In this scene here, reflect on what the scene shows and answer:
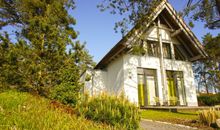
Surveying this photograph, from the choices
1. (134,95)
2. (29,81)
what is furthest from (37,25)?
(134,95)

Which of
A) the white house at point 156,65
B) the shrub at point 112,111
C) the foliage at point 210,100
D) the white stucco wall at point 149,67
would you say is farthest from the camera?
the foliage at point 210,100

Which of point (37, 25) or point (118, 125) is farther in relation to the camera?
point (37, 25)

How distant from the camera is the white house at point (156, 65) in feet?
53.0

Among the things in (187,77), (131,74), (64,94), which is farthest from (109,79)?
(64,94)

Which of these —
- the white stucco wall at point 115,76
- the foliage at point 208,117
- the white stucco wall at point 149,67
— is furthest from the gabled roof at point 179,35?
the foliage at point 208,117

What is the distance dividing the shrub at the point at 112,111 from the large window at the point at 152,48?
38.3 feet

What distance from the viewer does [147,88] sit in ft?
55.2

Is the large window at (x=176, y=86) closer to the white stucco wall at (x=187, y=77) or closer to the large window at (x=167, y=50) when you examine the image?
the white stucco wall at (x=187, y=77)

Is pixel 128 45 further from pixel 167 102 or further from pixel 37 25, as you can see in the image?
pixel 37 25

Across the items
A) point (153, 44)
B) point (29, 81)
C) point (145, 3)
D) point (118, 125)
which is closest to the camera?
point (118, 125)

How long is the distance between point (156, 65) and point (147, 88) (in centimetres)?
198

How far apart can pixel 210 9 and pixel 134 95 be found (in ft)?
24.7

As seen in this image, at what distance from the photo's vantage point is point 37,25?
9938 mm

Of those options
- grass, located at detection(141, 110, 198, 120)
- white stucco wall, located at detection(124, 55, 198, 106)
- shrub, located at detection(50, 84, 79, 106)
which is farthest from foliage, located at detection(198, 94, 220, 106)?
shrub, located at detection(50, 84, 79, 106)
